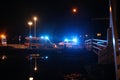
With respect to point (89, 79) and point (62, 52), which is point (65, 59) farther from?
point (89, 79)

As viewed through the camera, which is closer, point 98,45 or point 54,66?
point 98,45

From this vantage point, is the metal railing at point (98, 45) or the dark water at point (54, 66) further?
the metal railing at point (98, 45)

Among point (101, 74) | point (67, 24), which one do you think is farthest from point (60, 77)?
point (67, 24)

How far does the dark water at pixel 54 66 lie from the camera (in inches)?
612

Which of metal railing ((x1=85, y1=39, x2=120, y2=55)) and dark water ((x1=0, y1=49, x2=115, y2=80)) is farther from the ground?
metal railing ((x1=85, y1=39, x2=120, y2=55))

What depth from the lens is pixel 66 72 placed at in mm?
17562

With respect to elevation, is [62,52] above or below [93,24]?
below

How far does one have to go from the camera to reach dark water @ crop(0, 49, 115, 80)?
15.5 m

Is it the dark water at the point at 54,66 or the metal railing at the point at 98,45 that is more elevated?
the metal railing at the point at 98,45

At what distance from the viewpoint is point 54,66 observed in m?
20.6

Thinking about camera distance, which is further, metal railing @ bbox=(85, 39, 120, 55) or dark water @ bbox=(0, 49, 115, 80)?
metal railing @ bbox=(85, 39, 120, 55)

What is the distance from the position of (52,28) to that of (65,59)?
59568 millimetres

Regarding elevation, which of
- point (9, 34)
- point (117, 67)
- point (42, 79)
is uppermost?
point (9, 34)

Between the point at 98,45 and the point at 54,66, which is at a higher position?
the point at 98,45
